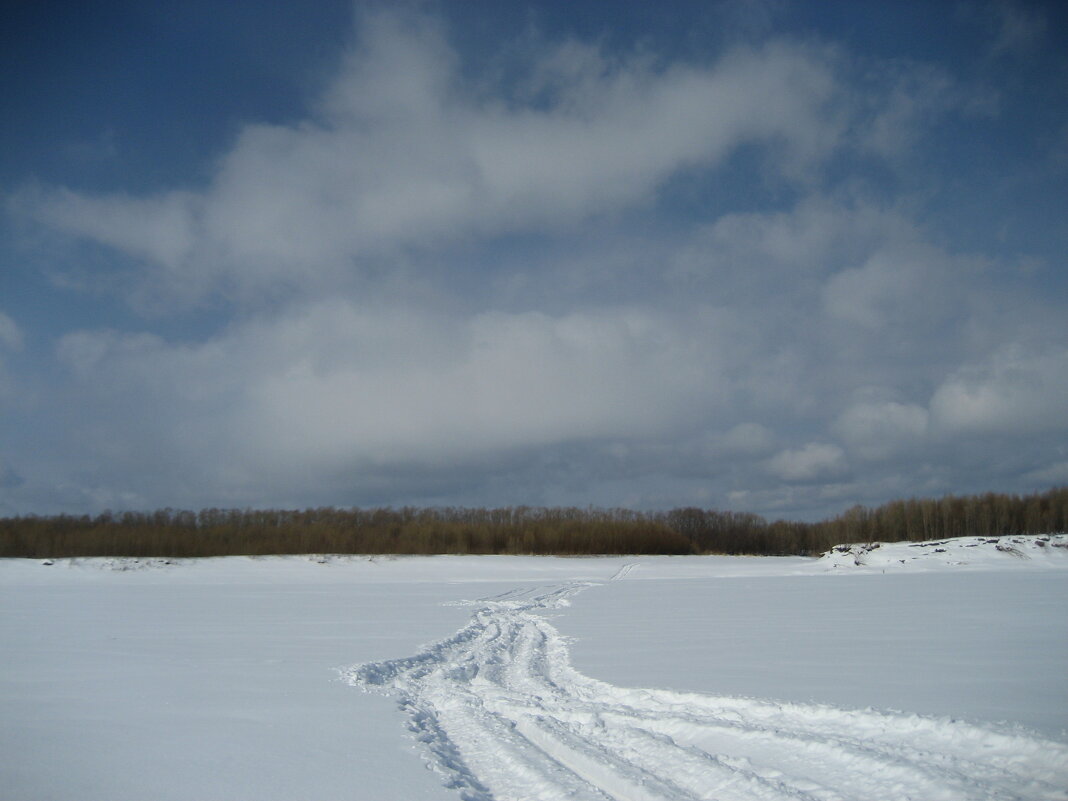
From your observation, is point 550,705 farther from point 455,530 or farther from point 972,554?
point 455,530

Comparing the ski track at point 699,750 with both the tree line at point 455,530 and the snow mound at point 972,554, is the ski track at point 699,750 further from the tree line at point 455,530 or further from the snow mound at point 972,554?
the tree line at point 455,530

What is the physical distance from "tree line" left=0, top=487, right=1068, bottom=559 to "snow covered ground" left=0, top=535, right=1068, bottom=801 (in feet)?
123

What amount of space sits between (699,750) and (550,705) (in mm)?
1941

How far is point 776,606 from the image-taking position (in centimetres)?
1598

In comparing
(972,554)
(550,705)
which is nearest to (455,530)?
(972,554)

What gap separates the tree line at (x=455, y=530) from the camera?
47250mm

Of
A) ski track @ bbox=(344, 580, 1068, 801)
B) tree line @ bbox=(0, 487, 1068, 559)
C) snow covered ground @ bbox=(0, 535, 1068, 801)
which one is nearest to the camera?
ski track @ bbox=(344, 580, 1068, 801)

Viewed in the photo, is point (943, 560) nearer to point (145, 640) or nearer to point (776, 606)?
point (776, 606)

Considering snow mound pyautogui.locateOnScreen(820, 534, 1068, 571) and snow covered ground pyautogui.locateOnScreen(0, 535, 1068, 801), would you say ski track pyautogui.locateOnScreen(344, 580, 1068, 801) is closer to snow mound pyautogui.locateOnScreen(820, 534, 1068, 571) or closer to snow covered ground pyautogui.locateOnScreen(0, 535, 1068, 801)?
snow covered ground pyautogui.locateOnScreen(0, 535, 1068, 801)

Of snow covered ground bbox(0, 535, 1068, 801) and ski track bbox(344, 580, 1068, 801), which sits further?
snow covered ground bbox(0, 535, 1068, 801)

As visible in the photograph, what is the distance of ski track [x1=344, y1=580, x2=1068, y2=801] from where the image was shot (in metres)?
4.29

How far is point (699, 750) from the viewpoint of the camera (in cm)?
516

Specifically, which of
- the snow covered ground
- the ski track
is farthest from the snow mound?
the ski track

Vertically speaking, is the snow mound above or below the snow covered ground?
below
